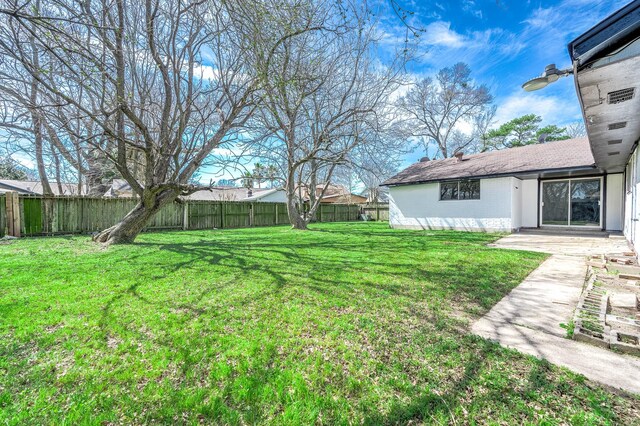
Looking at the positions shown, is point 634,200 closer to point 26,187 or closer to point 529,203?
point 529,203

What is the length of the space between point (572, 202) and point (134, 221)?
1535 cm

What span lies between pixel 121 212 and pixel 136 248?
578 centimetres

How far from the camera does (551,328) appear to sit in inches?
108

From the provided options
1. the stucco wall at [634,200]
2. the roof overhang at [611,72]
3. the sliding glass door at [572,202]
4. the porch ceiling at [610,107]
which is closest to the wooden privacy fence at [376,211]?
the sliding glass door at [572,202]

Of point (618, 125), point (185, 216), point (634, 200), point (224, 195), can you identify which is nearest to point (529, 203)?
point (634, 200)

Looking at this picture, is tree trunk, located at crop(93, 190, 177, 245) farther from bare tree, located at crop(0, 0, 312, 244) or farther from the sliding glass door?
the sliding glass door

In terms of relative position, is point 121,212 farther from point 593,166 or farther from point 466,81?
point 466,81

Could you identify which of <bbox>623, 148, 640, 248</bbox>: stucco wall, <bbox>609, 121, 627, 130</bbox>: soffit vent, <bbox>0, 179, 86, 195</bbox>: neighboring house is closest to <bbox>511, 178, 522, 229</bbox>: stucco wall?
<bbox>623, 148, 640, 248</bbox>: stucco wall

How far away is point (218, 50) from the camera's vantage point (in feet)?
23.7

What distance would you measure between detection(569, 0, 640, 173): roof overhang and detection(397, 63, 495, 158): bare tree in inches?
644

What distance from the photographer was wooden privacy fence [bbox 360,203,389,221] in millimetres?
23922

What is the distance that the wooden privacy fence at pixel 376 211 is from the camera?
2392cm

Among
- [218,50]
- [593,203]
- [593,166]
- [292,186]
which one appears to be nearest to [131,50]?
[218,50]

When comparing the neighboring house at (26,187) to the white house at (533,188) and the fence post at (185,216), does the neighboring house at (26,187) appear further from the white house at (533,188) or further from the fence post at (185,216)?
the white house at (533,188)
